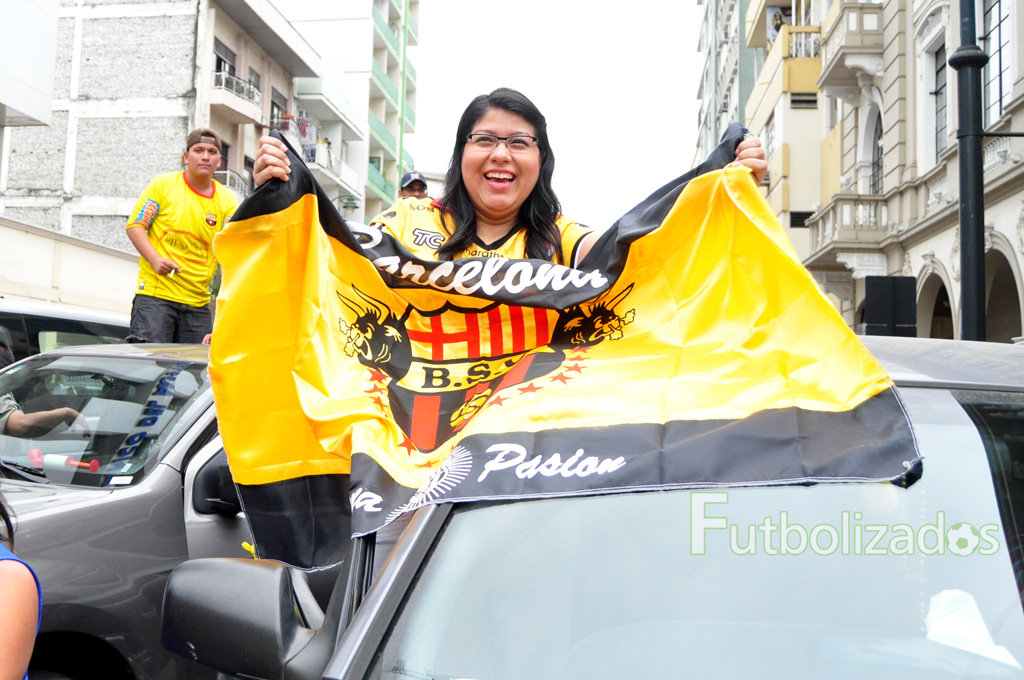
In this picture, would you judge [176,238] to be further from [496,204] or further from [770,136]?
[770,136]

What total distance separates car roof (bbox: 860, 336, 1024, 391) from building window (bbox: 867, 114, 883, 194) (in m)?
17.5

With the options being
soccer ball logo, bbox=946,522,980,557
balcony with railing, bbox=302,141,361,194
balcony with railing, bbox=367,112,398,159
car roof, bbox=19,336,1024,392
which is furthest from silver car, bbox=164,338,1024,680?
balcony with railing, bbox=367,112,398,159

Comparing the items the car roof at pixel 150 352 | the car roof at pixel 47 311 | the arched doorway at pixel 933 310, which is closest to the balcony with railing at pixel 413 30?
the arched doorway at pixel 933 310

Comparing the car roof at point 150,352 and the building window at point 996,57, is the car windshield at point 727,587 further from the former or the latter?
the building window at point 996,57

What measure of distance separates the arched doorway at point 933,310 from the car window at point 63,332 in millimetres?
11825

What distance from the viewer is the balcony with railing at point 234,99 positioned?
1120 inches

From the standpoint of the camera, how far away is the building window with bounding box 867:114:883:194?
18609mm

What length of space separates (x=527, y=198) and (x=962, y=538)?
1752 mm

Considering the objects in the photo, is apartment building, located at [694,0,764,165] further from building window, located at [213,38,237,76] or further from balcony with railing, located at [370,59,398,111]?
building window, located at [213,38,237,76]

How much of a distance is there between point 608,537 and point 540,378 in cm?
48

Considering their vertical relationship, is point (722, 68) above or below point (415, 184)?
above

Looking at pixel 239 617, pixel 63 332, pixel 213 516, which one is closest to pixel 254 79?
pixel 63 332

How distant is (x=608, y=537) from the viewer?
5.61 feet

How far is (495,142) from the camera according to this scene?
3.02 m
